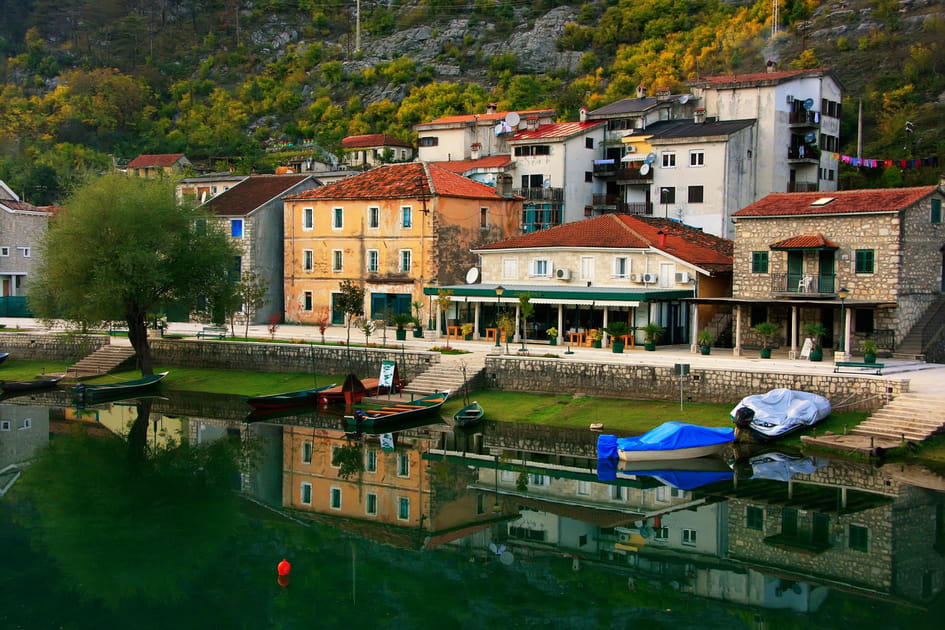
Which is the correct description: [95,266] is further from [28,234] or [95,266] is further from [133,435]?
[28,234]

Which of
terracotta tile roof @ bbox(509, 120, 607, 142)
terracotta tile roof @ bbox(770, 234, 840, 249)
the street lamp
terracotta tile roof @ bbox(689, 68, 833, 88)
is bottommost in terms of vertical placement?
the street lamp

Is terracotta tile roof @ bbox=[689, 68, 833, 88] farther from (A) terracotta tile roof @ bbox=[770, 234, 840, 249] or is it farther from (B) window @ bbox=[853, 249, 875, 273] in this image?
(B) window @ bbox=[853, 249, 875, 273]

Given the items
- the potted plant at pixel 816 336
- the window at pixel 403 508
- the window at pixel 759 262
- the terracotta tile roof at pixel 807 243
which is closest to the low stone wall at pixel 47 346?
the window at pixel 403 508

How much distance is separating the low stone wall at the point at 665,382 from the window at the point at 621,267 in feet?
27.1

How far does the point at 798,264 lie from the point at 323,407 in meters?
19.8

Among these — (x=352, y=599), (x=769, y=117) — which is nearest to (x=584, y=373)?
(x=352, y=599)

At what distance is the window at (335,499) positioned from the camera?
1058 inches

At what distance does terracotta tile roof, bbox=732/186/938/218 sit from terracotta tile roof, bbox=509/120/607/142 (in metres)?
21.1

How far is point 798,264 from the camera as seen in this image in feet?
132

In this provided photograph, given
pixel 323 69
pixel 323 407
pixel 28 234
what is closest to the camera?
pixel 323 407

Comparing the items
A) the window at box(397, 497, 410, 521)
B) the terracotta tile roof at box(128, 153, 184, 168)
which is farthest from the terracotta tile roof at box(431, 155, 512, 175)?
the window at box(397, 497, 410, 521)

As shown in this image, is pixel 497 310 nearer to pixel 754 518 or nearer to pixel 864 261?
pixel 864 261

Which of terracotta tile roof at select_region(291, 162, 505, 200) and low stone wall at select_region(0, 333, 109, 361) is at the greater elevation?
terracotta tile roof at select_region(291, 162, 505, 200)

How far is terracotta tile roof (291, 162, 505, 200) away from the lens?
52.6 meters
